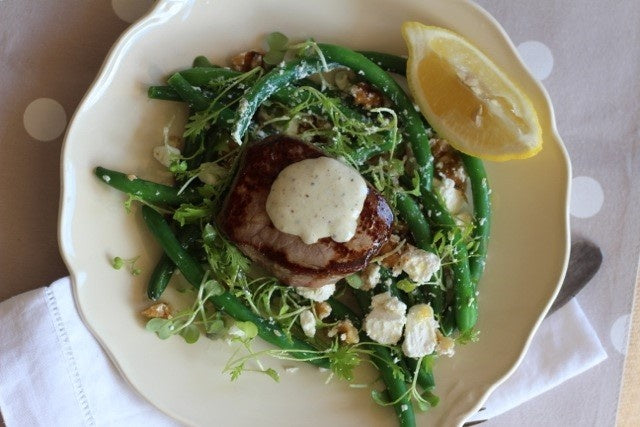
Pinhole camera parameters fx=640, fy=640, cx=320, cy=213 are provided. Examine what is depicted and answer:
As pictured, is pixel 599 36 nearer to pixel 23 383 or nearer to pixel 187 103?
pixel 187 103

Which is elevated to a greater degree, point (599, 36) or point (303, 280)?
point (599, 36)

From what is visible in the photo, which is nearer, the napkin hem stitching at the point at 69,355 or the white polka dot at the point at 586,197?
the napkin hem stitching at the point at 69,355

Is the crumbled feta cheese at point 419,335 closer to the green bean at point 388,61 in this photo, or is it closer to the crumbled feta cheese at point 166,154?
the green bean at point 388,61

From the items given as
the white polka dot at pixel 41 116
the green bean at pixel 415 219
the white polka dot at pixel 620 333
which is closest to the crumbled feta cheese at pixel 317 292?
the green bean at pixel 415 219

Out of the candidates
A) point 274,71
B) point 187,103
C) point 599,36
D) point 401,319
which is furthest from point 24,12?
point 599,36

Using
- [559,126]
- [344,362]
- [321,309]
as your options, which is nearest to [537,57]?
[559,126]

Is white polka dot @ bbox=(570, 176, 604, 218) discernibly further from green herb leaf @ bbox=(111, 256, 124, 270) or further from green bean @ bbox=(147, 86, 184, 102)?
green herb leaf @ bbox=(111, 256, 124, 270)

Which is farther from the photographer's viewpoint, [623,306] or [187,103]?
[623,306]
